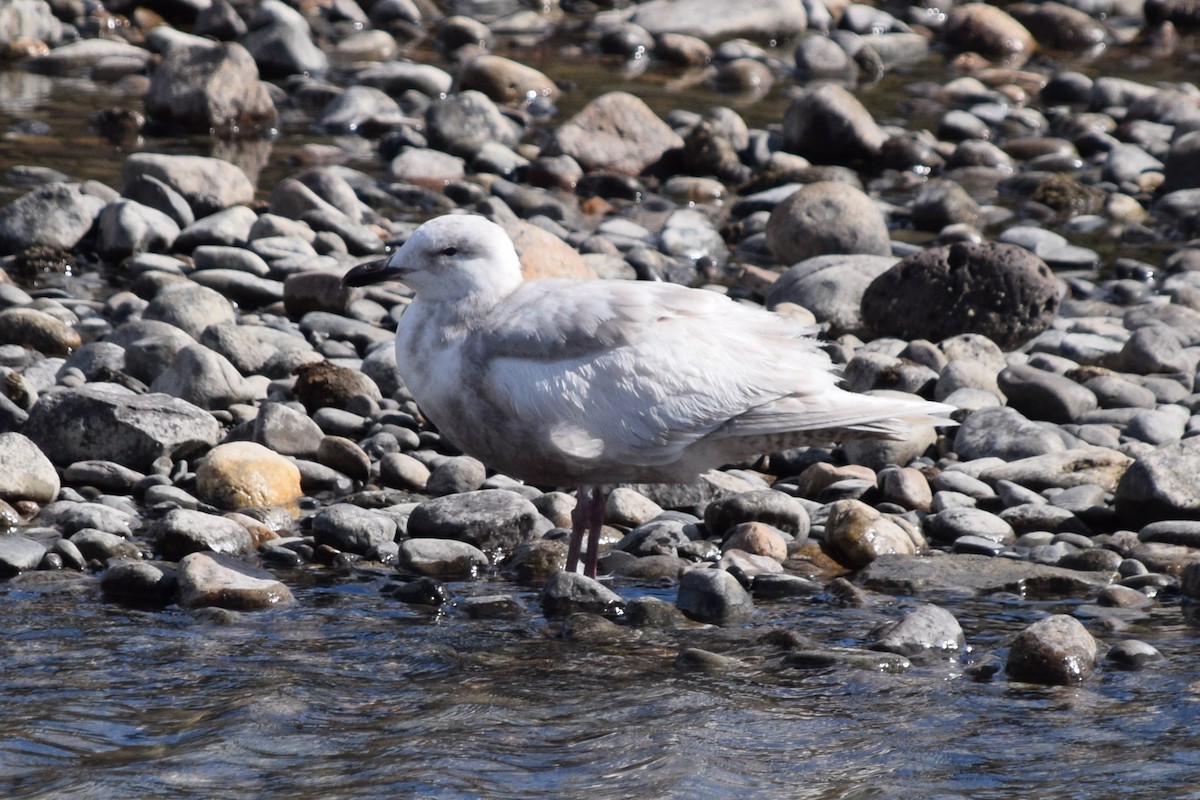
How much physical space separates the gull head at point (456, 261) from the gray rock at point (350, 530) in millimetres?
1074

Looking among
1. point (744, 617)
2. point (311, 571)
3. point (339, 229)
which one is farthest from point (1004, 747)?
point (339, 229)

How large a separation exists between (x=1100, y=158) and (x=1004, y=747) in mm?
12163

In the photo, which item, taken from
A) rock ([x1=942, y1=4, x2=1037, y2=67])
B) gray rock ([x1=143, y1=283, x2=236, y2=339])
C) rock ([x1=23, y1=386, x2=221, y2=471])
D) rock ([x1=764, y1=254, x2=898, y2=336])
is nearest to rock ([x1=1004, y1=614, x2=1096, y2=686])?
rock ([x1=23, y1=386, x2=221, y2=471])

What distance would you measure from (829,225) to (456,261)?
5.89m

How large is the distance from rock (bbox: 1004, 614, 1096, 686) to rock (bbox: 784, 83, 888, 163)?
1005cm

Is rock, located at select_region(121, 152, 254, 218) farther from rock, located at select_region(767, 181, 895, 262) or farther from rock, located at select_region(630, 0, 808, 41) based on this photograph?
rock, located at select_region(630, 0, 808, 41)

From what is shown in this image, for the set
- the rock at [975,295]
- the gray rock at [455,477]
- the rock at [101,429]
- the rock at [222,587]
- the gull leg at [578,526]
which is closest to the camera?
the rock at [222,587]

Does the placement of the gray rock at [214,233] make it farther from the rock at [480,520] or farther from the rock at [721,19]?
the rock at [721,19]

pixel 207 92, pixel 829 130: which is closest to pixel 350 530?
A: pixel 207 92

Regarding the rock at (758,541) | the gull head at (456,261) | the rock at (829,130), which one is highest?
the rock at (829,130)

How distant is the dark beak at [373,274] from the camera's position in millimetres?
6414

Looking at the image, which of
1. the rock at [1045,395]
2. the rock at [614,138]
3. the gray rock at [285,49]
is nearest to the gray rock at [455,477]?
the rock at [1045,395]

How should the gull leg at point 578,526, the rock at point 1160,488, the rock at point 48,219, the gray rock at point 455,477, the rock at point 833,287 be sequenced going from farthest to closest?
1. the rock at point 48,219
2. the rock at point 833,287
3. the gray rock at point 455,477
4. the rock at point 1160,488
5. the gull leg at point 578,526

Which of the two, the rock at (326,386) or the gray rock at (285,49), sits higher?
the gray rock at (285,49)
